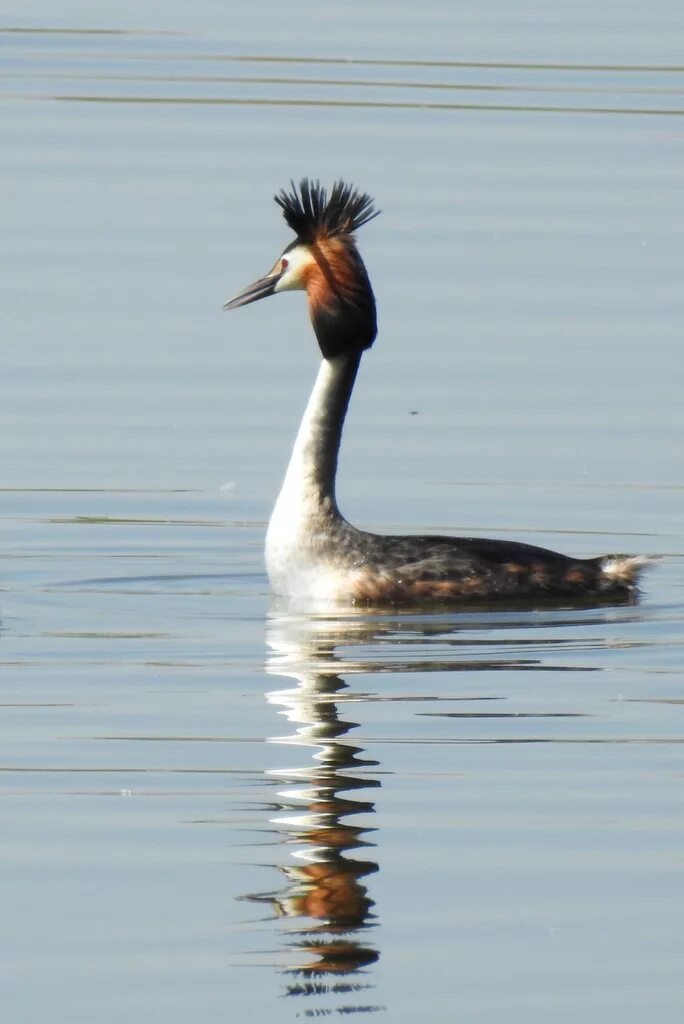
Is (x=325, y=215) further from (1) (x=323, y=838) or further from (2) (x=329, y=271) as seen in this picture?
(1) (x=323, y=838)

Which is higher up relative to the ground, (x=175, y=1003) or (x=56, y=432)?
(x=56, y=432)

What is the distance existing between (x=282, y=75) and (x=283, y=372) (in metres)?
12.3

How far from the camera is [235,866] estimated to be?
27.0 ft

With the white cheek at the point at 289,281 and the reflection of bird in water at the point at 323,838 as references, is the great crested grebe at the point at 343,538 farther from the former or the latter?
the reflection of bird in water at the point at 323,838

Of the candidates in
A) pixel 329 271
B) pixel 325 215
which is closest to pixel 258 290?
pixel 329 271

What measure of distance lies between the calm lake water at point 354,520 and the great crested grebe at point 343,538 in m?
0.20

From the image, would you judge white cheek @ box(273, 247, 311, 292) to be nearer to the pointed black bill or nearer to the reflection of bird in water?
the pointed black bill

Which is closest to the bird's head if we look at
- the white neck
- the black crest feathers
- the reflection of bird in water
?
the black crest feathers

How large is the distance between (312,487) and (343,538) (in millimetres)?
332

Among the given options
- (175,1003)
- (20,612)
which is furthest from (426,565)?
(175,1003)

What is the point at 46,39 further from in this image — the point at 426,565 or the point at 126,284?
the point at 426,565

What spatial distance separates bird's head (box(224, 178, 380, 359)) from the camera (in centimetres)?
1283

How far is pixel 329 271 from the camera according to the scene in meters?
12.9

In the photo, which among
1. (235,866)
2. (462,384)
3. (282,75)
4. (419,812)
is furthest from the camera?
(282,75)
